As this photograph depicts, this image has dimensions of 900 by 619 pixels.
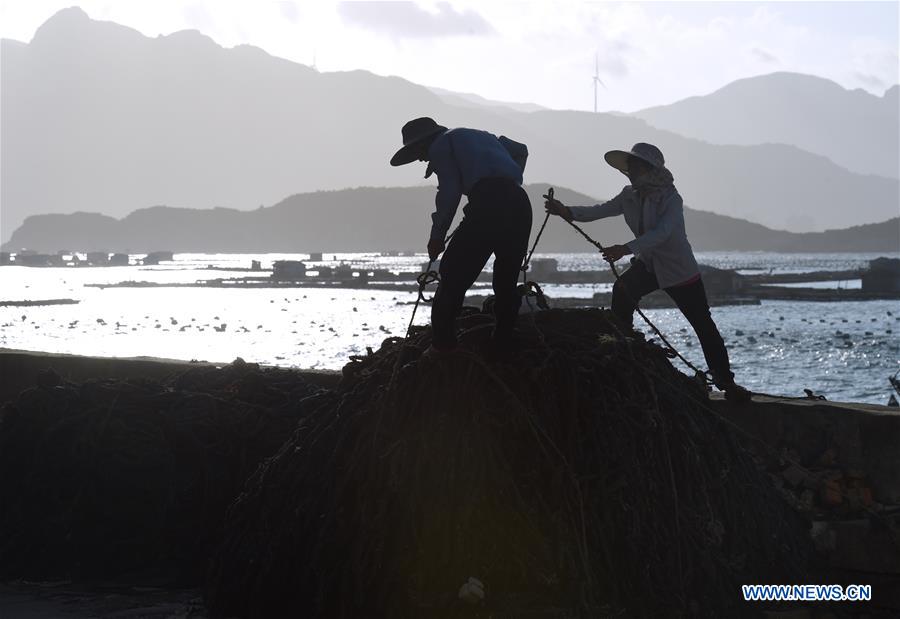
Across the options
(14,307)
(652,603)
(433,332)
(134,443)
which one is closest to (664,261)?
(433,332)

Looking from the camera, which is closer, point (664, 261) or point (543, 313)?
point (543, 313)

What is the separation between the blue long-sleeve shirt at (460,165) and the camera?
7.20m

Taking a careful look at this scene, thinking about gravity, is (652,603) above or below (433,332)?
below

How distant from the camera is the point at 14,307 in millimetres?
89688

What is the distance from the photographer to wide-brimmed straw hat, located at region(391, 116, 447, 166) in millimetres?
7530

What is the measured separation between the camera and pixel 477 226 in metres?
7.20

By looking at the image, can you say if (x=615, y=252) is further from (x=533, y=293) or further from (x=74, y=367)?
(x=74, y=367)

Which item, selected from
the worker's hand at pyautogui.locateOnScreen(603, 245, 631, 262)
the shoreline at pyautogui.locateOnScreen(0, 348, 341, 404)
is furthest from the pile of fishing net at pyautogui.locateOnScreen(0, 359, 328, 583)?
the worker's hand at pyautogui.locateOnScreen(603, 245, 631, 262)

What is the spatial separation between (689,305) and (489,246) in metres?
2.30

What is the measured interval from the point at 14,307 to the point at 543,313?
295 feet

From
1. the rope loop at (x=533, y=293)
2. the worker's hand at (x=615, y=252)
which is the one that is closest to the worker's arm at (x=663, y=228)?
the worker's hand at (x=615, y=252)

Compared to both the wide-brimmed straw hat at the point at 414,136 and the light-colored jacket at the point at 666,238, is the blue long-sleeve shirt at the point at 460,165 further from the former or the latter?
the light-colored jacket at the point at 666,238

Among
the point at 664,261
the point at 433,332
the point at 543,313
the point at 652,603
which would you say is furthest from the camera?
the point at 664,261

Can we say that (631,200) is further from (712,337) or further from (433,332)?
(433,332)
